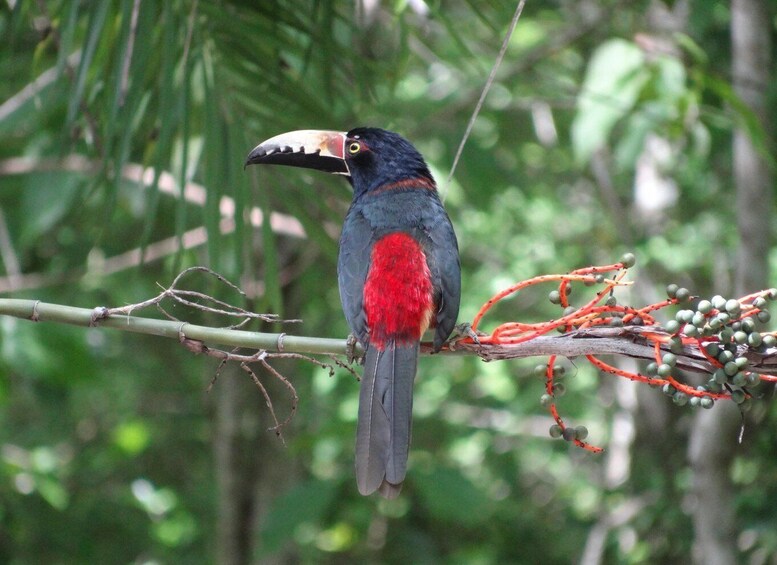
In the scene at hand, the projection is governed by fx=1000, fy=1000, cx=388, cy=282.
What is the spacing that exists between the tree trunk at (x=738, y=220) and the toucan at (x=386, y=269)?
1748 millimetres

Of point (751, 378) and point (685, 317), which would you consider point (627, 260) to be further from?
point (751, 378)

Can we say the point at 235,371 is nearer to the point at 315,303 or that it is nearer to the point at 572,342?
the point at 315,303

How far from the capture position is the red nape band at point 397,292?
2.89 metres

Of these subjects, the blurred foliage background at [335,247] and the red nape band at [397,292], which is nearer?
the red nape band at [397,292]

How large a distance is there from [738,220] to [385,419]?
271 centimetres

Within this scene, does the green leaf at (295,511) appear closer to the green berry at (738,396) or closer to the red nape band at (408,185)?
the red nape band at (408,185)

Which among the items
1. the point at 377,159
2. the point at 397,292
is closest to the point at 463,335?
the point at 397,292

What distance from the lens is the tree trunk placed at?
4.67 m

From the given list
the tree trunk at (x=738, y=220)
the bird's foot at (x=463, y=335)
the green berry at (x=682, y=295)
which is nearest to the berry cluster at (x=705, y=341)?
the green berry at (x=682, y=295)

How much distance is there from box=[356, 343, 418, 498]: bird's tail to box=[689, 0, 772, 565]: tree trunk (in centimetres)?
237

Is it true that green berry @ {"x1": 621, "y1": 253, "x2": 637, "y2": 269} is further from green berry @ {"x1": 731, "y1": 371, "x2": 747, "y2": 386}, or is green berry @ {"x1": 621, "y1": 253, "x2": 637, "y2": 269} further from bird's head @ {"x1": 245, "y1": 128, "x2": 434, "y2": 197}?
bird's head @ {"x1": 245, "y1": 128, "x2": 434, "y2": 197}

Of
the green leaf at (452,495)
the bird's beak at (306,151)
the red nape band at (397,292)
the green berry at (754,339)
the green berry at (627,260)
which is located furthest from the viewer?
the green leaf at (452,495)

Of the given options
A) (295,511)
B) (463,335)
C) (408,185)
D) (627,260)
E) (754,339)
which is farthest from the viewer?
(295,511)

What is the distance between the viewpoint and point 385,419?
8.57ft
